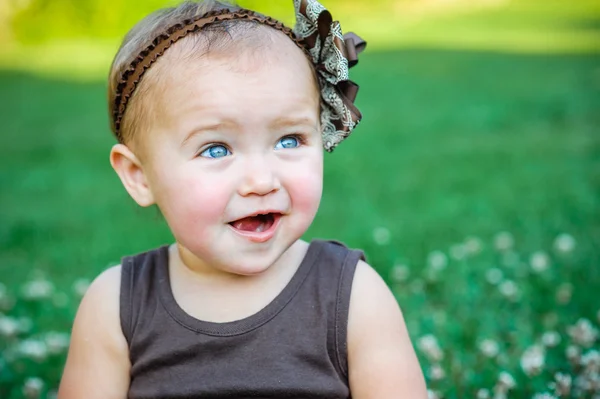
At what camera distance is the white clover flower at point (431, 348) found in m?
3.26

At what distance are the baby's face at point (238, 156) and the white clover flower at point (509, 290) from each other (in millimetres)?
1621

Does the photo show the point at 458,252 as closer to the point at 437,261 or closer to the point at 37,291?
the point at 437,261

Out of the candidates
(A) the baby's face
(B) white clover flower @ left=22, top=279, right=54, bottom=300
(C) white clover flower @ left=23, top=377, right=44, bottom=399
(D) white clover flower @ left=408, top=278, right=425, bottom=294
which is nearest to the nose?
(A) the baby's face

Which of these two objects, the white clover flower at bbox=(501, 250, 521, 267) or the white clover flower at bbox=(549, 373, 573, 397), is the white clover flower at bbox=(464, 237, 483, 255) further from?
the white clover flower at bbox=(549, 373, 573, 397)

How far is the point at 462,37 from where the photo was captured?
1034cm

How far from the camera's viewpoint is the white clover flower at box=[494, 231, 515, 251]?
14.5 feet

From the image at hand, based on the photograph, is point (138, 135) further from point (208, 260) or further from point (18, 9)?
point (18, 9)

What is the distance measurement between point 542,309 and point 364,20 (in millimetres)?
8558

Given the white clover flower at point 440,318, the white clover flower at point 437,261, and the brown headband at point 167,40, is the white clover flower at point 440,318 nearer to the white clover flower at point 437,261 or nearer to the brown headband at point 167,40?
the white clover flower at point 437,261

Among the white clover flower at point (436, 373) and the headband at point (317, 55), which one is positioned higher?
the headband at point (317, 55)

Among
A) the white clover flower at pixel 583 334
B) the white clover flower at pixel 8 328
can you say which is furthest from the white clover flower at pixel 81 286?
the white clover flower at pixel 583 334

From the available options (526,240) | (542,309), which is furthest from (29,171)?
(542,309)

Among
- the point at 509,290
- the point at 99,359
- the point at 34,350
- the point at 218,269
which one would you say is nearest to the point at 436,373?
the point at 509,290

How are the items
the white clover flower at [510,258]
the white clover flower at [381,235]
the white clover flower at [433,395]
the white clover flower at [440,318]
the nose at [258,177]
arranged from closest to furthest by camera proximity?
the nose at [258,177], the white clover flower at [433,395], the white clover flower at [440,318], the white clover flower at [510,258], the white clover flower at [381,235]
